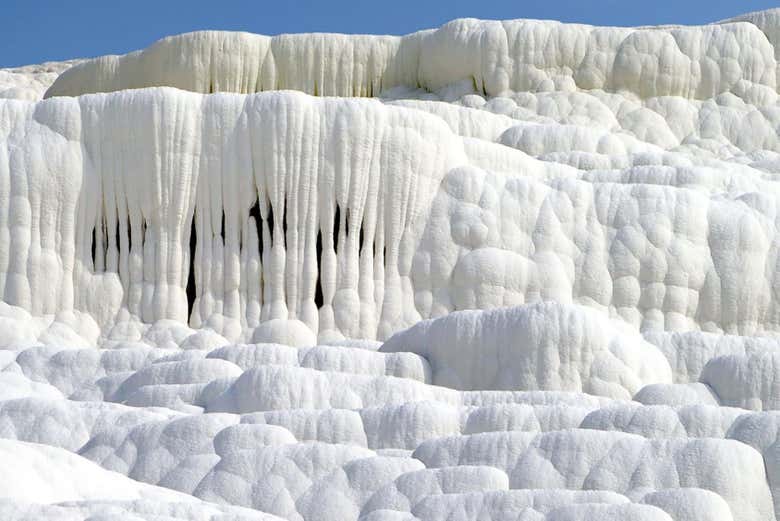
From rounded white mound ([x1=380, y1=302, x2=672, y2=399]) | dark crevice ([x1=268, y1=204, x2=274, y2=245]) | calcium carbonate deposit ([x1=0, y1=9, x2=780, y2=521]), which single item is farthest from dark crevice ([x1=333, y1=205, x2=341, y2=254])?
rounded white mound ([x1=380, y1=302, x2=672, y2=399])

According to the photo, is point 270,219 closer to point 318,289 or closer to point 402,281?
point 318,289

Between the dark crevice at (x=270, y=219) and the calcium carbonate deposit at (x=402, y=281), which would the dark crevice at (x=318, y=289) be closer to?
the calcium carbonate deposit at (x=402, y=281)

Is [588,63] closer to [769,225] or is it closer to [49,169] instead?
[769,225]

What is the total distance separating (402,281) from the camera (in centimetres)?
1733

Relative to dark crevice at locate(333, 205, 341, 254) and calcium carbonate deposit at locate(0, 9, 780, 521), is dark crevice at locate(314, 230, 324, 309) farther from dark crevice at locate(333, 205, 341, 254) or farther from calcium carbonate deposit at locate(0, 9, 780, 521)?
dark crevice at locate(333, 205, 341, 254)

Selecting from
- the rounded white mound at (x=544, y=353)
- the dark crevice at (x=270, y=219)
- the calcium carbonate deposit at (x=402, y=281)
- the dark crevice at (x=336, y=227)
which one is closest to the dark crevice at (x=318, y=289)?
the calcium carbonate deposit at (x=402, y=281)

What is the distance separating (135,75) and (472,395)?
1921cm

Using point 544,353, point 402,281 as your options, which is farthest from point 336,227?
point 544,353

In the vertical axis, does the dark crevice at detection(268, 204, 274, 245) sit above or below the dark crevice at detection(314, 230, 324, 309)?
above

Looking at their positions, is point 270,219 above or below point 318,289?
above

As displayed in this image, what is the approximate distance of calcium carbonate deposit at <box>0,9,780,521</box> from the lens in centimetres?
931

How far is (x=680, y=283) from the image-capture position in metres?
17.5

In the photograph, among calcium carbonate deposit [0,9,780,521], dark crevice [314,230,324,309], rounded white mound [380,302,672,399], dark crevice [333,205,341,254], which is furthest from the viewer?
dark crevice [333,205,341,254]

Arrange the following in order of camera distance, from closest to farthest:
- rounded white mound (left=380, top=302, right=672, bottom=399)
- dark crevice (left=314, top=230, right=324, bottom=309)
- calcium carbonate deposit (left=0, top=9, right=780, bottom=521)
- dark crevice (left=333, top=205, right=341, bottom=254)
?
calcium carbonate deposit (left=0, top=9, right=780, bottom=521)
rounded white mound (left=380, top=302, right=672, bottom=399)
dark crevice (left=314, top=230, right=324, bottom=309)
dark crevice (left=333, top=205, right=341, bottom=254)
